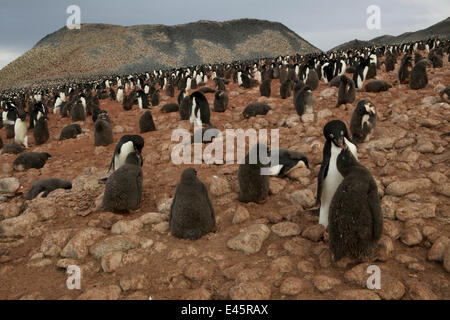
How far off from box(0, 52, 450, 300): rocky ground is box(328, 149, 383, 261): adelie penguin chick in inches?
6.8

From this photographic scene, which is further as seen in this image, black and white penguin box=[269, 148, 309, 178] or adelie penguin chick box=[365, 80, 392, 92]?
adelie penguin chick box=[365, 80, 392, 92]

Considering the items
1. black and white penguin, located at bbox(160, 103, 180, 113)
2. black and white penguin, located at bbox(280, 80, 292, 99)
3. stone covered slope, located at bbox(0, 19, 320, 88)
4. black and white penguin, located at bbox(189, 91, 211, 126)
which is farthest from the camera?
stone covered slope, located at bbox(0, 19, 320, 88)

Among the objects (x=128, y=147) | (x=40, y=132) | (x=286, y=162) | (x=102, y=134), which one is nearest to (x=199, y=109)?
(x=102, y=134)

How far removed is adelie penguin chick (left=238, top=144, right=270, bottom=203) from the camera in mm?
4750

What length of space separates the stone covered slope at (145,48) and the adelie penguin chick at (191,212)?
6287cm

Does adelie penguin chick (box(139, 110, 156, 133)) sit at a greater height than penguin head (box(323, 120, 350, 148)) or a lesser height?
greater

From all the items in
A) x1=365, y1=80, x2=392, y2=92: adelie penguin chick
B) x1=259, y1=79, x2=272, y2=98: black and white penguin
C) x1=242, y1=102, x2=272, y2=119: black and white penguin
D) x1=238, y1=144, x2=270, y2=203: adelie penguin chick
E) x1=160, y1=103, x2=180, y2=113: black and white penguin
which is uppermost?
x1=259, y1=79, x2=272, y2=98: black and white penguin

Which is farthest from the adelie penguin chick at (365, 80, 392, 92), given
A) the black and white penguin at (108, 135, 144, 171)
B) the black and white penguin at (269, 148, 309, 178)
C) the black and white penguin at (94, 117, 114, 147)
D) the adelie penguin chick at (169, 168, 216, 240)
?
the adelie penguin chick at (169, 168, 216, 240)

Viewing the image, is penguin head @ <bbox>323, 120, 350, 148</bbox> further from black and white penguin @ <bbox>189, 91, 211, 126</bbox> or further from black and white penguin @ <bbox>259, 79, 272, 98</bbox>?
black and white penguin @ <bbox>259, 79, 272, 98</bbox>

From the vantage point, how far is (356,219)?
117 inches

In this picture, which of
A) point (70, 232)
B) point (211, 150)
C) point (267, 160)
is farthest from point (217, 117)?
point (70, 232)
